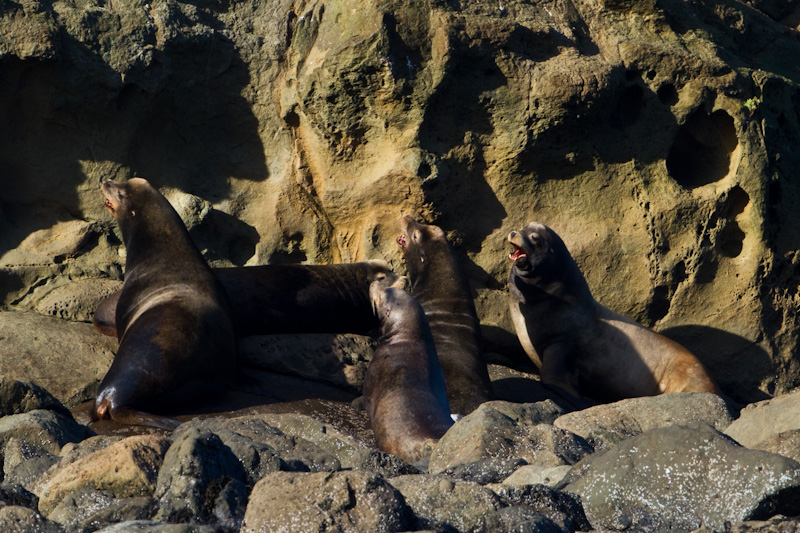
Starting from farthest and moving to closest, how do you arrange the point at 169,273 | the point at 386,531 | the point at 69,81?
the point at 69,81 < the point at 169,273 < the point at 386,531

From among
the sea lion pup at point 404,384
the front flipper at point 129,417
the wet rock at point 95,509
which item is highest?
the wet rock at point 95,509

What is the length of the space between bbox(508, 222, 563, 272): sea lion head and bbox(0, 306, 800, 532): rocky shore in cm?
349

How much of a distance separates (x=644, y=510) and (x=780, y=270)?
6775 mm

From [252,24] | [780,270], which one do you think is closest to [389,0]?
[252,24]

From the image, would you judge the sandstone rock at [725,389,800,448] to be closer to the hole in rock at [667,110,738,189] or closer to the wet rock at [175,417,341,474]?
the wet rock at [175,417,341,474]

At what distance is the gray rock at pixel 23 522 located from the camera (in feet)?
13.0

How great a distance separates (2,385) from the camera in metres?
6.03

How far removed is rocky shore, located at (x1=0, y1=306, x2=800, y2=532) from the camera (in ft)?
12.8

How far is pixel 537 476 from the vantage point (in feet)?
15.6

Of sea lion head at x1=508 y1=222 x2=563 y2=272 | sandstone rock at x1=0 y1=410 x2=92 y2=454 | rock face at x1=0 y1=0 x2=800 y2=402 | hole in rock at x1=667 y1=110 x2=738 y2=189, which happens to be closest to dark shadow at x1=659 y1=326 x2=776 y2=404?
rock face at x1=0 y1=0 x2=800 y2=402

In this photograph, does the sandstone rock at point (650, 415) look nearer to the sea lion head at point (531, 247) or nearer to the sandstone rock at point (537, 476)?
the sandstone rock at point (537, 476)

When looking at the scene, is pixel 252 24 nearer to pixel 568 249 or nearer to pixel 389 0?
pixel 389 0

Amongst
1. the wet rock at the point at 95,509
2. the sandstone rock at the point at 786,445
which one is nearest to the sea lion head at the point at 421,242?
the sandstone rock at the point at 786,445

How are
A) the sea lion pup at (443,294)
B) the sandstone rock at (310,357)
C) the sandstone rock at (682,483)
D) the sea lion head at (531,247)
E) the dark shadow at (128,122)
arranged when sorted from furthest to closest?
the sea lion head at (531,247), the dark shadow at (128,122), the sea lion pup at (443,294), the sandstone rock at (310,357), the sandstone rock at (682,483)
